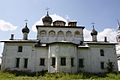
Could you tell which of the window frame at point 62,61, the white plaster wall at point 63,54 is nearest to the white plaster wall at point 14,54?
the white plaster wall at point 63,54

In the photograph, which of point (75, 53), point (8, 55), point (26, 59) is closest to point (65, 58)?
point (75, 53)

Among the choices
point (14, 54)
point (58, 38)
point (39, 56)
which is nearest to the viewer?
point (39, 56)

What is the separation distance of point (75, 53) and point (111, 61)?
23.0 ft

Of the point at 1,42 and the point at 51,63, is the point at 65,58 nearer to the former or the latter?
the point at 51,63

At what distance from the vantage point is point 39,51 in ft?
102

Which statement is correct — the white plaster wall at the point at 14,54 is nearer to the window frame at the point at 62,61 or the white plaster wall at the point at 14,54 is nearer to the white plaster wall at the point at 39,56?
the white plaster wall at the point at 39,56

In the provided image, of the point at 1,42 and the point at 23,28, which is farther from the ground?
the point at 23,28

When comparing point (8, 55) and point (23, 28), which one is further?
point (23, 28)

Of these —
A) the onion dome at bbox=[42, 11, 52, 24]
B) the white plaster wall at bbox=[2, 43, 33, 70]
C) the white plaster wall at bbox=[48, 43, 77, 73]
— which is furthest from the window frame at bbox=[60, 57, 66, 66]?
the onion dome at bbox=[42, 11, 52, 24]

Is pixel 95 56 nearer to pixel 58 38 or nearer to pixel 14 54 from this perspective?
pixel 58 38

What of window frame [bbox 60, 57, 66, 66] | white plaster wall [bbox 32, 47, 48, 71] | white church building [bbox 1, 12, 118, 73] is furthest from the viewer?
white plaster wall [bbox 32, 47, 48, 71]

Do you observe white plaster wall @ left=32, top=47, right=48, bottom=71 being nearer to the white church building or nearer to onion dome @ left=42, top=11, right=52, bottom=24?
the white church building

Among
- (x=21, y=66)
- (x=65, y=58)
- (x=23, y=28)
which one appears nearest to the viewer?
(x=65, y=58)

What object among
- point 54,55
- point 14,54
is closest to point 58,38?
point 54,55
